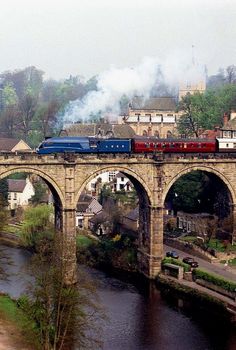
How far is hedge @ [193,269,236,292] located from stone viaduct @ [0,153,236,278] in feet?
20.2

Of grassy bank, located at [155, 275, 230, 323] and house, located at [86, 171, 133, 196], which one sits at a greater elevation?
house, located at [86, 171, 133, 196]

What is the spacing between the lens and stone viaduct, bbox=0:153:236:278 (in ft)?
210

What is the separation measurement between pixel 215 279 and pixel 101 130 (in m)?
59.2

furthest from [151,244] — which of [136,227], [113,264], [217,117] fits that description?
[217,117]

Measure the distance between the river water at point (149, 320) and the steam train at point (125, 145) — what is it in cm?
1357

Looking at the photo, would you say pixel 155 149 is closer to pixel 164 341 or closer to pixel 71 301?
pixel 164 341

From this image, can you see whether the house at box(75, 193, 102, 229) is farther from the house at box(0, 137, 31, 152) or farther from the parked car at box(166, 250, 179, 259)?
the house at box(0, 137, 31, 152)

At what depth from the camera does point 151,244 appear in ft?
229

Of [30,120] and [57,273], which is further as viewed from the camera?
[30,120]

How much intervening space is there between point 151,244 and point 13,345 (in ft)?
82.4

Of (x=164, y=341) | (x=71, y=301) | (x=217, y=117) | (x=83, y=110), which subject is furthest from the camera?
(x=83, y=110)

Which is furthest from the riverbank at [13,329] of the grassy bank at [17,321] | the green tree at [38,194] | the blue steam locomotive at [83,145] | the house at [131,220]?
the green tree at [38,194]

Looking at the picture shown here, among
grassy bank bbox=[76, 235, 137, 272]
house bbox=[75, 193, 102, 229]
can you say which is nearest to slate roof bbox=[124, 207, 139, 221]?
house bbox=[75, 193, 102, 229]

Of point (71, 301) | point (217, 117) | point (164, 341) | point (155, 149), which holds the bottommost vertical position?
point (164, 341)
